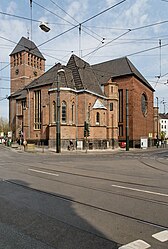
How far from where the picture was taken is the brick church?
45.0 metres

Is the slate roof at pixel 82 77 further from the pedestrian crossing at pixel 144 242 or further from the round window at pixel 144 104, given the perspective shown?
the pedestrian crossing at pixel 144 242

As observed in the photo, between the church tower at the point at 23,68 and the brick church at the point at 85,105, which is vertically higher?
the church tower at the point at 23,68

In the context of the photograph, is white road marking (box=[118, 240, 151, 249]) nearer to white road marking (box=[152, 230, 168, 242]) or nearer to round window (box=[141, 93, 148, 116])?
white road marking (box=[152, 230, 168, 242])

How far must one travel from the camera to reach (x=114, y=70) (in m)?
63.8

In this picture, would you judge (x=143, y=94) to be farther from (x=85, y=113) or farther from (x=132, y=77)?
(x=85, y=113)

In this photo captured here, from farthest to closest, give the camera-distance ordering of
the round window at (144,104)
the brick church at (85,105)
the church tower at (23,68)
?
1. the church tower at (23,68)
2. the round window at (144,104)
3. the brick church at (85,105)

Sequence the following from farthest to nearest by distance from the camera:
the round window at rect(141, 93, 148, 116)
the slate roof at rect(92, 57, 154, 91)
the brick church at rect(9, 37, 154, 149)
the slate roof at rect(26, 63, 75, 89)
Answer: the round window at rect(141, 93, 148, 116) < the slate roof at rect(92, 57, 154, 91) < the slate roof at rect(26, 63, 75, 89) < the brick church at rect(9, 37, 154, 149)

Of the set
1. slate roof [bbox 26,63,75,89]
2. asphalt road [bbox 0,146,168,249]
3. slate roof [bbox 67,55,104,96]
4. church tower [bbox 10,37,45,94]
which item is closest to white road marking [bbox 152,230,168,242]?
asphalt road [bbox 0,146,168,249]

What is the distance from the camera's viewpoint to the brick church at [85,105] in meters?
45.0

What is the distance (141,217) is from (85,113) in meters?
42.0

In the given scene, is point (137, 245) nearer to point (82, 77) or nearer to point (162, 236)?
point (162, 236)

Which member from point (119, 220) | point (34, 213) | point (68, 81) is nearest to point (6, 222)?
point (34, 213)

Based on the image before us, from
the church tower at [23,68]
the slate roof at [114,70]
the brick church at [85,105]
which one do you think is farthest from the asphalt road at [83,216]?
the church tower at [23,68]

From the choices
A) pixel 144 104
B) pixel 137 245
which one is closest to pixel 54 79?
pixel 144 104
